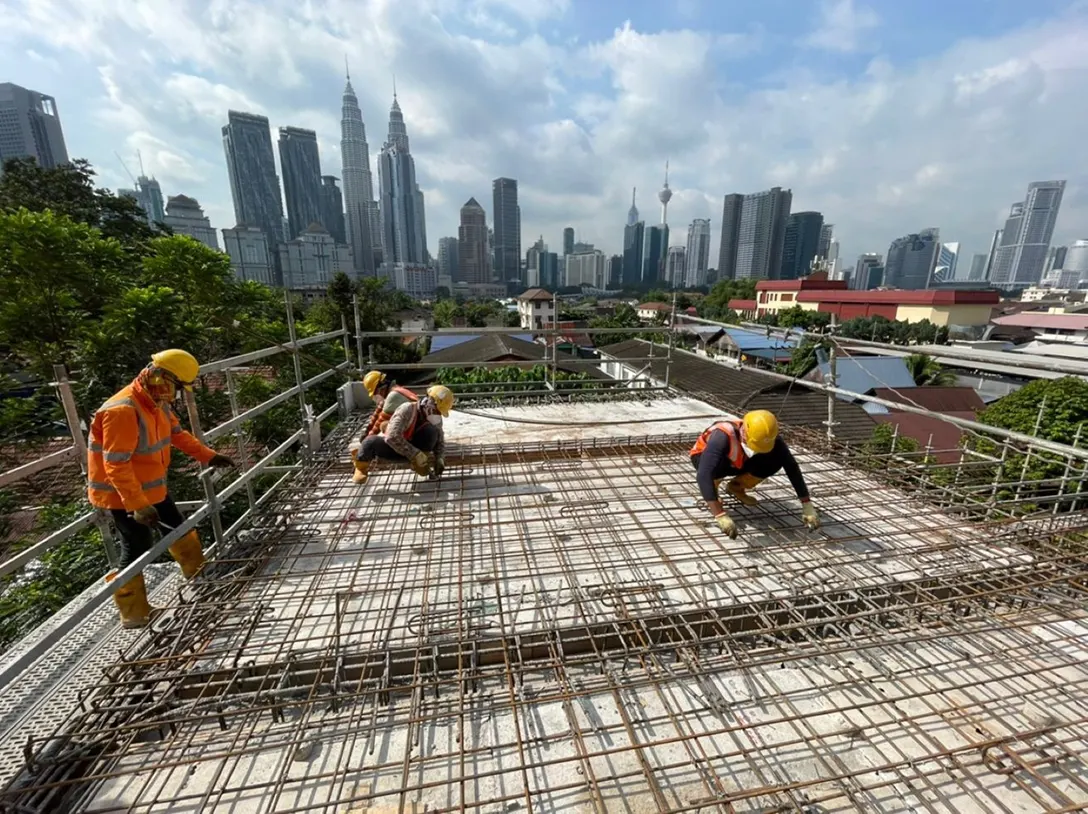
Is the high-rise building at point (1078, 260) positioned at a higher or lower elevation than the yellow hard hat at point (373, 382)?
higher

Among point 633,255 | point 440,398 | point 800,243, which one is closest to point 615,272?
point 633,255

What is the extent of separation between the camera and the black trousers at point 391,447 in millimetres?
4078

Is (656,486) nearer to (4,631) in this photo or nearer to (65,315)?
(4,631)

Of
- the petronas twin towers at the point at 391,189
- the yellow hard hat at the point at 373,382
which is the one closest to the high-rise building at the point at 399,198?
the petronas twin towers at the point at 391,189

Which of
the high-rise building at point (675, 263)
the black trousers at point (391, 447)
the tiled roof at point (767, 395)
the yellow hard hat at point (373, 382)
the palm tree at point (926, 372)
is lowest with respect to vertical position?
the palm tree at point (926, 372)

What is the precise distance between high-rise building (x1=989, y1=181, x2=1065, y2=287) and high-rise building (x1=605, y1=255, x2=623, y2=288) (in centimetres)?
13841

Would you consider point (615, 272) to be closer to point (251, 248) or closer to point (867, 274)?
point (867, 274)

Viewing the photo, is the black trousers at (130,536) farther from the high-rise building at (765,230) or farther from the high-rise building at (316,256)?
the high-rise building at (765,230)

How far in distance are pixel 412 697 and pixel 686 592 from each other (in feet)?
5.41

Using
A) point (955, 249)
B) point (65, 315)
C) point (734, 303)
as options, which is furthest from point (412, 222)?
point (955, 249)

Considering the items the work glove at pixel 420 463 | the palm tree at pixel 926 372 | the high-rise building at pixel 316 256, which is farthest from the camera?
the high-rise building at pixel 316 256

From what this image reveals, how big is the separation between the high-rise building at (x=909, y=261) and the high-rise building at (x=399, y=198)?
145m

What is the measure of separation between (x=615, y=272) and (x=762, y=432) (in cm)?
14499

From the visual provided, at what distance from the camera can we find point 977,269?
190m
